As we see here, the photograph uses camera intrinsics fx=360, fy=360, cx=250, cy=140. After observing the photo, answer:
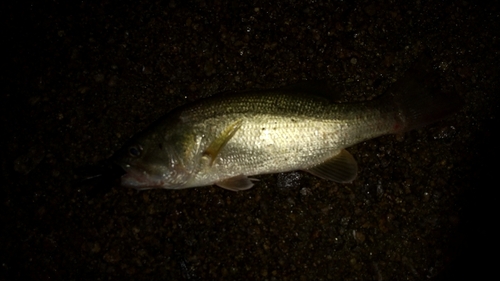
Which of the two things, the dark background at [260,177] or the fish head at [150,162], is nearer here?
the fish head at [150,162]

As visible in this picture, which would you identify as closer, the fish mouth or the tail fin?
the fish mouth

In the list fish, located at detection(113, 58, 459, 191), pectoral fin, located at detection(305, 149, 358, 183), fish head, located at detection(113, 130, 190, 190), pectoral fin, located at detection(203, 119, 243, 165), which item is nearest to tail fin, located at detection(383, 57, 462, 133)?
fish, located at detection(113, 58, 459, 191)

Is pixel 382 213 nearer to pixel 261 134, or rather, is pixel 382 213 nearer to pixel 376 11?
pixel 261 134

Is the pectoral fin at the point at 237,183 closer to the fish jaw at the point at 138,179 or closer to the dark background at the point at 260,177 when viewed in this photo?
the dark background at the point at 260,177

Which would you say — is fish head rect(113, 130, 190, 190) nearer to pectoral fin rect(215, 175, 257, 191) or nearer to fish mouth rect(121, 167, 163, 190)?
fish mouth rect(121, 167, 163, 190)

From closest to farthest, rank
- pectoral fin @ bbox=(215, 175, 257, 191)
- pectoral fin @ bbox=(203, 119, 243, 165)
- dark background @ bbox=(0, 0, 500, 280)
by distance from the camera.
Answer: pectoral fin @ bbox=(203, 119, 243, 165) → pectoral fin @ bbox=(215, 175, 257, 191) → dark background @ bbox=(0, 0, 500, 280)

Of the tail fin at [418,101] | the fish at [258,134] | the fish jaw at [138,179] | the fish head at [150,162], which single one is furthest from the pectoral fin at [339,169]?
the fish jaw at [138,179]

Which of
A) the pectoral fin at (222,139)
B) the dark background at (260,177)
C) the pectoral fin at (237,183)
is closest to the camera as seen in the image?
the pectoral fin at (222,139)

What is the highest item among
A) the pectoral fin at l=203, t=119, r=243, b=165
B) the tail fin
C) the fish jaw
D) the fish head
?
the tail fin
